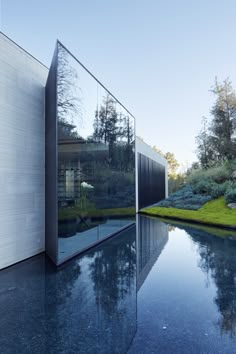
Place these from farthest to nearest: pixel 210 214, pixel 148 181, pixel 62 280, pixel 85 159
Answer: pixel 148 181 < pixel 210 214 < pixel 85 159 < pixel 62 280

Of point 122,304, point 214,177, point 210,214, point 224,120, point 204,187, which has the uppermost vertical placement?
point 224,120

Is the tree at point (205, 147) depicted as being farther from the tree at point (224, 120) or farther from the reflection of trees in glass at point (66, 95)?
the reflection of trees in glass at point (66, 95)

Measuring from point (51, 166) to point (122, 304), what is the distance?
9.18 feet

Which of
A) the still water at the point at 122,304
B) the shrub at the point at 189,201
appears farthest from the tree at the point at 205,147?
the still water at the point at 122,304

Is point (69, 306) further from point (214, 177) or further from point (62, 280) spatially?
point (214, 177)

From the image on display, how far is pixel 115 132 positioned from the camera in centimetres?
741

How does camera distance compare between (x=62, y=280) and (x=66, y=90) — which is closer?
(x=62, y=280)

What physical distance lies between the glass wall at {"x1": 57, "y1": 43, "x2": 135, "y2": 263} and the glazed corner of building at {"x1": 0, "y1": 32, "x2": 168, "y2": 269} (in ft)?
0.93

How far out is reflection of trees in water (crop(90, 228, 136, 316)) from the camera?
293 cm

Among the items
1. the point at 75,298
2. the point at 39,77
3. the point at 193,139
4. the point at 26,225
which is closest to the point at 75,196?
the point at 26,225

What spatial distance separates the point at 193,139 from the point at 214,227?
15.9 m

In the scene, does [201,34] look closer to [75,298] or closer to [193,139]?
[75,298]

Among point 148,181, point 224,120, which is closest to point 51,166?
point 148,181

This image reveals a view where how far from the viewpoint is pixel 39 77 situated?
5.24 metres
